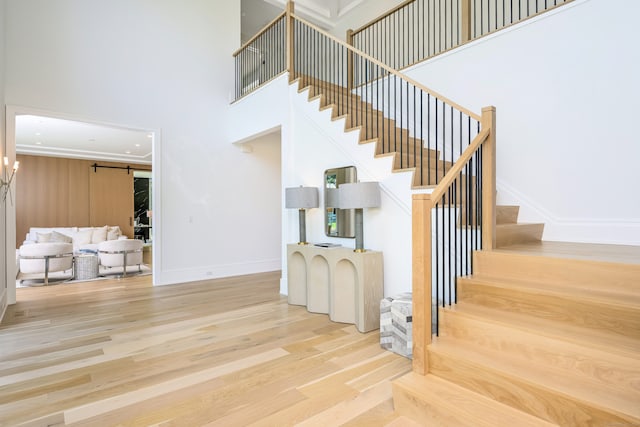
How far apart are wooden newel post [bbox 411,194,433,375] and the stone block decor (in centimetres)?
55

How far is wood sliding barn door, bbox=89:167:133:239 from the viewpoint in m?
10.3

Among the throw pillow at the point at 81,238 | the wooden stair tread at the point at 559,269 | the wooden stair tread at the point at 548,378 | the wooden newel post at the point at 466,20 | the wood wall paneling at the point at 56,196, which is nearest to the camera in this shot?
the wooden stair tread at the point at 548,378

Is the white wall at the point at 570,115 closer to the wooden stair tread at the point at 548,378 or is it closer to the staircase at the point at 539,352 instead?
the staircase at the point at 539,352

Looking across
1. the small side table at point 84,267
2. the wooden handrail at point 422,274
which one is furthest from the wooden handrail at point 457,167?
the small side table at point 84,267

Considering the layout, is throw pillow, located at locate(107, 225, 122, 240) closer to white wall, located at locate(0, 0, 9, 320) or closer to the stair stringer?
white wall, located at locate(0, 0, 9, 320)

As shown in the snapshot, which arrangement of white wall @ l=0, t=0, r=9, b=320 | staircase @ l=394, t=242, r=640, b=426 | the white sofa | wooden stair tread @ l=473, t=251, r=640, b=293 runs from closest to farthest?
staircase @ l=394, t=242, r=640, b=426
wooden stair tread @ l=473, t=251, r=640, b=293
white wall @ l=0, t=0, r=9, b=320
the white sofa

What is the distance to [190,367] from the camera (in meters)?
2.55

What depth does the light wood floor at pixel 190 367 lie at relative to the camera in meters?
1.97

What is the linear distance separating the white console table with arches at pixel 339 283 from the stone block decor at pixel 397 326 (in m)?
0.43

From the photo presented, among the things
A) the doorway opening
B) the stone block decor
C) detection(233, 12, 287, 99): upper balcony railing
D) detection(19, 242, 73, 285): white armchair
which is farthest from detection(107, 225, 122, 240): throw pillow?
the stone block decor

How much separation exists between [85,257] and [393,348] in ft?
20.4

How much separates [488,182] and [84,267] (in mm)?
6996

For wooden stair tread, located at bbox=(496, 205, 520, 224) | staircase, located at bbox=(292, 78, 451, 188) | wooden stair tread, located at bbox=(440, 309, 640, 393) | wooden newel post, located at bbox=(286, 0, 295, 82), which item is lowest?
wooden stair tread, located at bbox=(440, 309, 640, 393)

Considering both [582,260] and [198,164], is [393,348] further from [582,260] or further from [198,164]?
[198,164]
